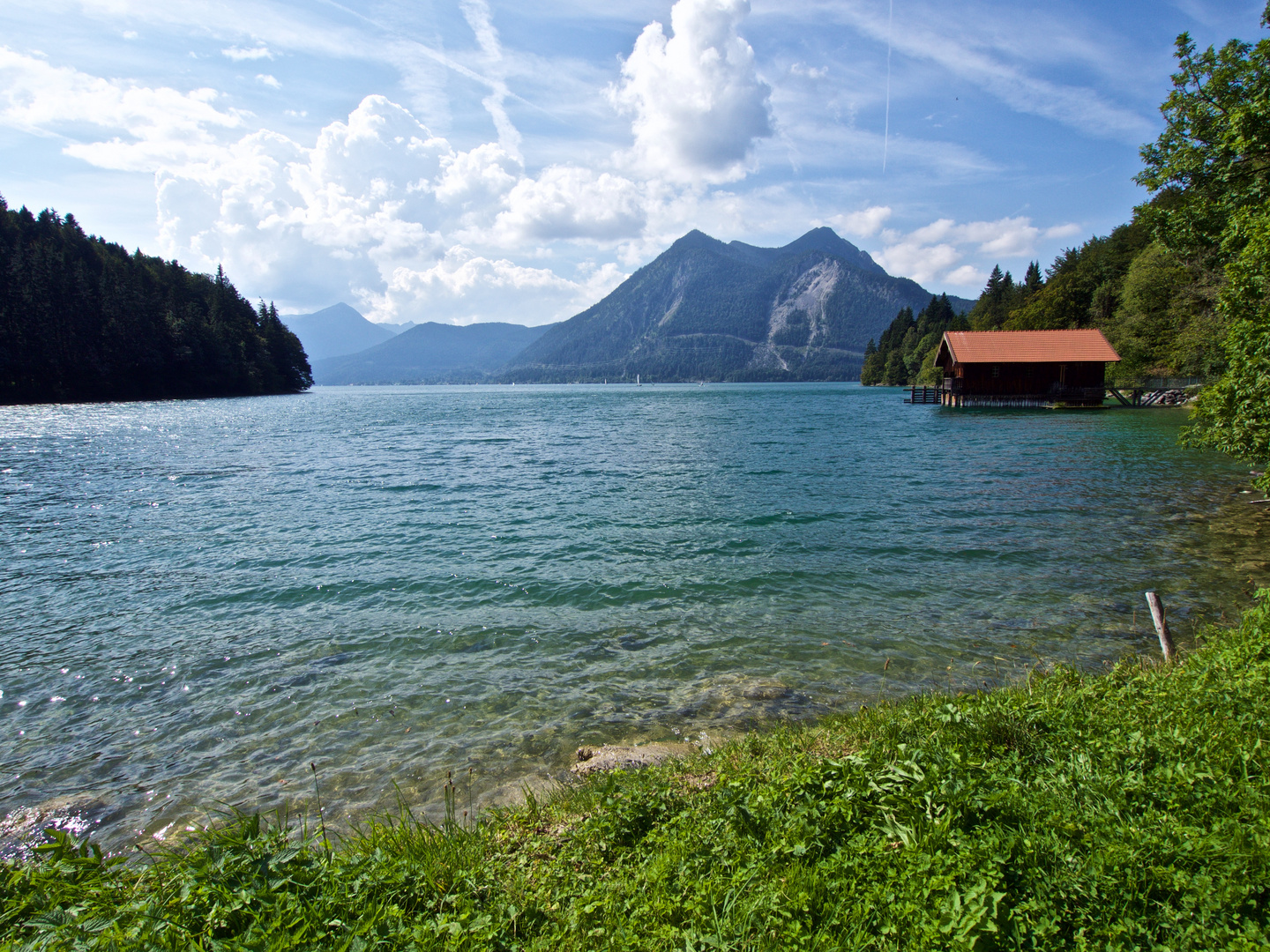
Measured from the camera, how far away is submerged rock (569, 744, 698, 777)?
6.98 metres

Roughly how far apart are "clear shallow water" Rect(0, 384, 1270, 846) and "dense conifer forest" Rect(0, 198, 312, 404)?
240 feet

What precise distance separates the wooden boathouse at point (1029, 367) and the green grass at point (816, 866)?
69.9m

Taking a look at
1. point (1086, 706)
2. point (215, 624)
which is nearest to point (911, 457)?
point (1086, 706)

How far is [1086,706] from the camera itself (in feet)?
20.1

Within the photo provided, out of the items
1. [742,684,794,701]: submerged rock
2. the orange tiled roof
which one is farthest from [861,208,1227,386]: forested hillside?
[742,684,794,701]: submerged rock

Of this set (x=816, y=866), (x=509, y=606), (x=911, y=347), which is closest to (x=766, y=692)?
(x=816, y=866)

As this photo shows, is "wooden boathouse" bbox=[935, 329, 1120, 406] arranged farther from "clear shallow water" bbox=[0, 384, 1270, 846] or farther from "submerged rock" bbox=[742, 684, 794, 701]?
"submerged rock" bbox=[742, 684, 794, 701]

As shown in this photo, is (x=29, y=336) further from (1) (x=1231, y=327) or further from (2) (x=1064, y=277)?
(2) (x=1064, y=277)

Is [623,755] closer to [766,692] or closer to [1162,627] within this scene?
[766,692]

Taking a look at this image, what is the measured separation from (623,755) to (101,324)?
114 metres

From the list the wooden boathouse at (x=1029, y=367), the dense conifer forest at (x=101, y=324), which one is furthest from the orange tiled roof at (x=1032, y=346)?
the dense conifer forest at (x=101, y=324)

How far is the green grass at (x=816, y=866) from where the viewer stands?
3.45 m

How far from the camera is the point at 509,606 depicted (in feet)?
42.4

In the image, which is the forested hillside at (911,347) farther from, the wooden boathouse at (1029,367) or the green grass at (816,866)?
the green grass at (816,866)
